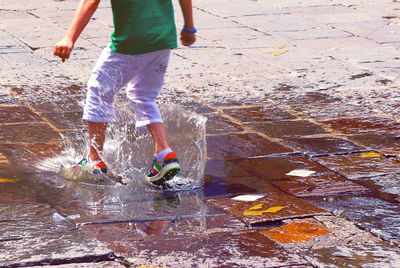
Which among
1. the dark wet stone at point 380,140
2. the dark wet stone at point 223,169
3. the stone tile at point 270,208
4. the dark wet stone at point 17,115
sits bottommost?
the dark wet stone at point 223,169

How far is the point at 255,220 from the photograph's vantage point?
3770 mm

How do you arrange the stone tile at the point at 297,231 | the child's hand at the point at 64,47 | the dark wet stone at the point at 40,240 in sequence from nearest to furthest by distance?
the dark wet stone at the point at 40,240, the stone tile at the point at 297,231, the child's hand at the point at 64,47

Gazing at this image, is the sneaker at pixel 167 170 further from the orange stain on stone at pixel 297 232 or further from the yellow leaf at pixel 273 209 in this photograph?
the orange stain on stone at pixel 297 232

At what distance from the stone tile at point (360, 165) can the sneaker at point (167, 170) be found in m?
0.92

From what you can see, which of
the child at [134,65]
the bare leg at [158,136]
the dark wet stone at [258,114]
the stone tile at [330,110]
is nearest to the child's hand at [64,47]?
the child at [134,65]

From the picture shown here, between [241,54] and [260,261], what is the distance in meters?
4.78

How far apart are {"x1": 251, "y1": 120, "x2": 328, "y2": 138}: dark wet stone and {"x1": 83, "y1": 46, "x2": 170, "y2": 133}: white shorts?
1174mm

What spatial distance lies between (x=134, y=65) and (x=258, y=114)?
1757mm

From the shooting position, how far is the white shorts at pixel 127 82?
4316 mm

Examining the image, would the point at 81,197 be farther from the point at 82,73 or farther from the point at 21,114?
the point at 82,73

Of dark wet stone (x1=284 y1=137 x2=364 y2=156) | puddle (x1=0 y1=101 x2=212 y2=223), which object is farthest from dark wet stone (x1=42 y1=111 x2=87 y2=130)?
dark wet stone (x1=284 y1=137 x2=364 y2=156)

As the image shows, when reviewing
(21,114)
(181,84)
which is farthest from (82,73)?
(21,114)

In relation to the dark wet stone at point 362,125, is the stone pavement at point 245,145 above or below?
above

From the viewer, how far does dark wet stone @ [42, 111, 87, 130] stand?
17.9 ft
